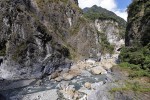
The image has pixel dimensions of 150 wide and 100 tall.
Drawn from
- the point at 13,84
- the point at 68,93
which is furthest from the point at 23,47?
the point at 68,93

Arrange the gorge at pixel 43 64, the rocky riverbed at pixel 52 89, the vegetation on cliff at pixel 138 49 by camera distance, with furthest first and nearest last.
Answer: the rocky riverbed at pixel 52 89 → the gorge at pixel 43 64 → the vegetation on cliff at pixel 138 49

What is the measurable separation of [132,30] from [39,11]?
163 ft

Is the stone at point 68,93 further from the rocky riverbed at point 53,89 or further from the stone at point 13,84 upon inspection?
the stone at point 13,84

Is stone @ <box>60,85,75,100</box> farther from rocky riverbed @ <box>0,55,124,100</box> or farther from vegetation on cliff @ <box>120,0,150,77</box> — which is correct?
vegetation on cliff @ <box>120,0,150,77</box>

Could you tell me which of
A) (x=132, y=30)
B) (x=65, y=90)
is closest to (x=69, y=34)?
(x=132, y=30)

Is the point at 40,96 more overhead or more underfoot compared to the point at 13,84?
more underfoot

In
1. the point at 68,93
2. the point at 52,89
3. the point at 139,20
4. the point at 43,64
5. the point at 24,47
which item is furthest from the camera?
the point at 43,64

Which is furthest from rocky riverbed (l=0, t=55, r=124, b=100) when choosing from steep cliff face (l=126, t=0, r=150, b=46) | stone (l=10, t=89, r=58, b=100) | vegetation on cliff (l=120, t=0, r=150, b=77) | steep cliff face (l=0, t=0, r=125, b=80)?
steep cliff face (l=126, t=0, r=150, b=46)

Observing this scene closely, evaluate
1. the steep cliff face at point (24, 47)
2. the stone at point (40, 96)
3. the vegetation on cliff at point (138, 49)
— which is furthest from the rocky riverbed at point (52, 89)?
the steep cliff face at point (24, 47)

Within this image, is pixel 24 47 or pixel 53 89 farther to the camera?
pixel 24 47

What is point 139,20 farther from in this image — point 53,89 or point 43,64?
point 43,64

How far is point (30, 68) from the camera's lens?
5638 centimetres

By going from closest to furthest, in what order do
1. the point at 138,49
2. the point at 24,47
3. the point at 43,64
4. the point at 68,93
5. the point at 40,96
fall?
the point at 138,49, the point at 68,93, the point at 40,96, the point at 24,47, the point at 43,64

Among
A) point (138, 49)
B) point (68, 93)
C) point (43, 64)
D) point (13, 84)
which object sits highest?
point (138, 49)
